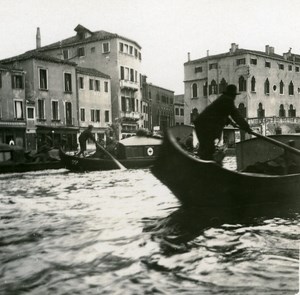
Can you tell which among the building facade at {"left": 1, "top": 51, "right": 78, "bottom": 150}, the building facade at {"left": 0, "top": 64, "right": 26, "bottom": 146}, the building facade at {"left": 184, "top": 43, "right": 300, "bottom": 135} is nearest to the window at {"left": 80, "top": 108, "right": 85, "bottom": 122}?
the building facade at {"left": 1, "top": 51, "right": 78, "bottom": 150}

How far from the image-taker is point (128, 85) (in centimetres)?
2942

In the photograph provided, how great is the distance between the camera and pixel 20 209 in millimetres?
6137

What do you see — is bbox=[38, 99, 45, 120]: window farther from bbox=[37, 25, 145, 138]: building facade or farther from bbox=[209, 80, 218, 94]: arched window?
bbox=[209, 80, 218, 94]: arched window

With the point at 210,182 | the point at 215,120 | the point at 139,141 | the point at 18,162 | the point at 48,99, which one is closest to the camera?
the point at 210,182

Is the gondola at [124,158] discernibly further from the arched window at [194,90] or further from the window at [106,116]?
the arched window at [194,90]

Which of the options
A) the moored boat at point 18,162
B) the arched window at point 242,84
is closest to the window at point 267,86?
the arched window at point 242,84

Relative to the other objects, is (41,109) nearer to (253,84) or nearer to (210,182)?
(253,84)

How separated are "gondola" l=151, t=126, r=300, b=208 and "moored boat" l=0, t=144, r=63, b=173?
29.2 ft

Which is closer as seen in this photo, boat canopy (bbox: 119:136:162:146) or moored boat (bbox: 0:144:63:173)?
moored boat (bbox: 0:144:63:173)

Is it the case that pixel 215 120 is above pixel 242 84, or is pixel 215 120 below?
below

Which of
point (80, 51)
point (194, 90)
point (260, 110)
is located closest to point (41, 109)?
point (80, 51)

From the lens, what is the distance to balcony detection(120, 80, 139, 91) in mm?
28844

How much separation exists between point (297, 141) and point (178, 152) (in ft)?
10.8

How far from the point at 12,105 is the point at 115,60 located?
8528 mm
